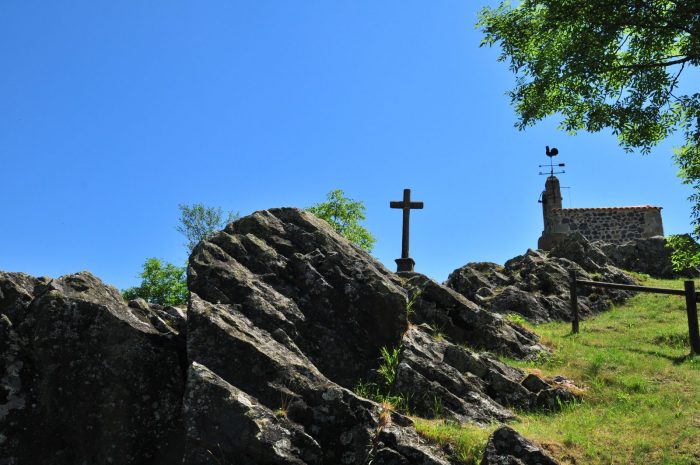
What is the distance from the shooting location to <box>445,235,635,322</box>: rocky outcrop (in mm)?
20155

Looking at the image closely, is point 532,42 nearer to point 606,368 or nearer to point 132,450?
point 606,368

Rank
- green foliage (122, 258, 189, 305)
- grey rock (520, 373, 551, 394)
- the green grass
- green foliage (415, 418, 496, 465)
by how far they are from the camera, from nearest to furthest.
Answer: green foliage (415, 418, 496, 465)
the green grass
grey rock (520, 373, 551, 394)
green foliage (122, 258, 189, 305)

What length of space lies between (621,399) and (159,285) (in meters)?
40.8

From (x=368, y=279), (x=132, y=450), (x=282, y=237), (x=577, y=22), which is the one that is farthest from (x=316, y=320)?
(x=577, y=22)

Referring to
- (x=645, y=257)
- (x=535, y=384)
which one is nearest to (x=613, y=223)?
(x=645, y=257)

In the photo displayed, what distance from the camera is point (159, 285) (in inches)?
1828

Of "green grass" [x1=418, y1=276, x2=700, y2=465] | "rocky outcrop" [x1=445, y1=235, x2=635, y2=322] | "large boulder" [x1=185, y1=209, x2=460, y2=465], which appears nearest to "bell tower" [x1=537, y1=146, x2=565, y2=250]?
"rocky outcrop" [x1=445, y1=235, x2=635, y2=322]

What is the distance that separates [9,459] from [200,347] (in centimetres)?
258

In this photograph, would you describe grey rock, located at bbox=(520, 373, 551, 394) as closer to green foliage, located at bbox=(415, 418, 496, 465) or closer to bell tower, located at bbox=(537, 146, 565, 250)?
green foliage, located at bbox=(415, 418, 496, 465)

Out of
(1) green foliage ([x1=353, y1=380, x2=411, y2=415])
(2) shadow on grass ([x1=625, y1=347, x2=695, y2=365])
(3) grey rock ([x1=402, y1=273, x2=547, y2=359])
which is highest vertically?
(3) grey rock ([x1=402, y1=273, x2=547, y2=359])

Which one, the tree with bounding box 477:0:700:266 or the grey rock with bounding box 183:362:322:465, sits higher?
the tree with bounding box 477:0:700:266

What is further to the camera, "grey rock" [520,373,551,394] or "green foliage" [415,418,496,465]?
"grey rock" [520,373,551,394]

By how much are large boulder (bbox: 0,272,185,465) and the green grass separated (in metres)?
3.70

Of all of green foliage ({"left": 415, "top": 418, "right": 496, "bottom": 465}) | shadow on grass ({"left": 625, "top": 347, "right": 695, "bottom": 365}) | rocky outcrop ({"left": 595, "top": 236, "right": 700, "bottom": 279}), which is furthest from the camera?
rocky outcrop ({"left": 595, "top": 236, "right": 700, "bottom": 279})
